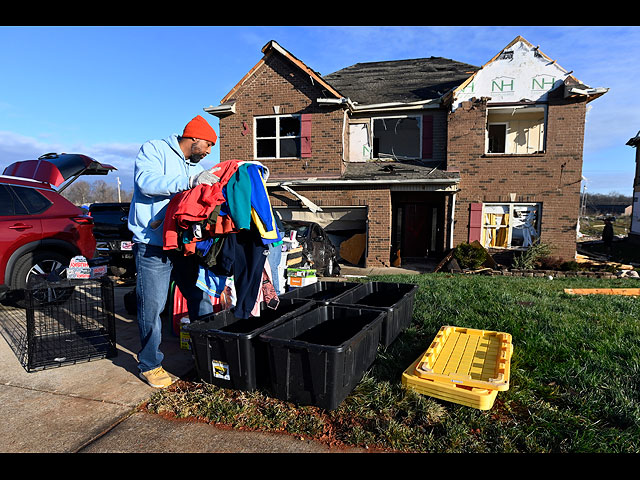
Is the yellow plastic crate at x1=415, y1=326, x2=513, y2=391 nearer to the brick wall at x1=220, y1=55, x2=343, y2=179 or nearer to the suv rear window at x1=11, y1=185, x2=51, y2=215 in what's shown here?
the suv rear window at x1=11, y1=185, x2=51, y2=215

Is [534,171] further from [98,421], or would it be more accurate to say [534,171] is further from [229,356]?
[98,421]

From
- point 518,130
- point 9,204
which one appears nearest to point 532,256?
point 518,130

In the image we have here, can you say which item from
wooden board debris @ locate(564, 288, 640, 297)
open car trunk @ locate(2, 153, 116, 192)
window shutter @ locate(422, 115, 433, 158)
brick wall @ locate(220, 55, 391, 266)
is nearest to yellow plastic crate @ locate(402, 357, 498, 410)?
wooden board debris @ locate(564, 288, 640, 297)

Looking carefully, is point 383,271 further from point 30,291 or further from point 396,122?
point 30,291

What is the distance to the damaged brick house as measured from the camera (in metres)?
12.2

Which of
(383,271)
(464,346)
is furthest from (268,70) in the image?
(464,346)

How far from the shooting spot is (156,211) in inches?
129

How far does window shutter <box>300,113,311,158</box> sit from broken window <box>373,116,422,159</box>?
2.58 m

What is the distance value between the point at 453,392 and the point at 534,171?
1175 cm

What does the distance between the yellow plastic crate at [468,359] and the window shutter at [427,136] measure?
10.6 m

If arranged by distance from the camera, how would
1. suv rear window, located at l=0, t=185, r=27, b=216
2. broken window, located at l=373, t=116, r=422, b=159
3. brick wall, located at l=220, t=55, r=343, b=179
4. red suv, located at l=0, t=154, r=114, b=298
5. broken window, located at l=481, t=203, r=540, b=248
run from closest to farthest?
A: red suv, located at l=0, t=154, r=114, b=298, suv rear window, located at l=0, t=185, r=27, b=216, broken window, located at l=481, t=203, r=540, b=248, brick wall, located at l=220, t=55, r=343, b=179, broken window, located at l=373, t=116, r=422, b=159

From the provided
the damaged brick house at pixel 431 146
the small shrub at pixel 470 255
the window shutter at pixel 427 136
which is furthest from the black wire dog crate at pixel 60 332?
the window shutter at pixel 427 136

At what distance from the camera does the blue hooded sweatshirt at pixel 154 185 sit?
3068mm

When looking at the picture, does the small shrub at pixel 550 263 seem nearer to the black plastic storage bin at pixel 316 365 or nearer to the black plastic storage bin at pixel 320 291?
the black plastic storage bin at pixel 320 291
